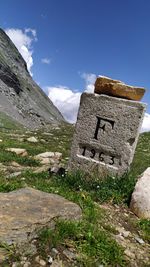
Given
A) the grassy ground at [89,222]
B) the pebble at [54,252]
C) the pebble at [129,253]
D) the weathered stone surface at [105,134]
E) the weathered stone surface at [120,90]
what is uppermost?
the weathered stone surface at [120,90]

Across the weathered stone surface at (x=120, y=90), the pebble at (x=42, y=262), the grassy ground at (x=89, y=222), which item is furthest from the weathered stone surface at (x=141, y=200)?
the pebble at (x=42, y=262)

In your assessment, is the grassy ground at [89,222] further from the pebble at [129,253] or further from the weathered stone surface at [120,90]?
the weathered stone surface at [120,90]

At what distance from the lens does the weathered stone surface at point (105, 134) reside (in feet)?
39.7

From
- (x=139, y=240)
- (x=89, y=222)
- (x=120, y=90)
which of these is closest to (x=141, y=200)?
(x=139, y=240)

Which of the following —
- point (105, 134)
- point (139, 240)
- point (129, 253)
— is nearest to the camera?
point (129, 253)

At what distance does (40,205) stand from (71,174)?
393 centimetres

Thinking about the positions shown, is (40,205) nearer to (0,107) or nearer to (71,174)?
(71,174)

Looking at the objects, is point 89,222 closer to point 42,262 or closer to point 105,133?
point 42,262

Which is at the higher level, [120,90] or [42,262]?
[120,90]

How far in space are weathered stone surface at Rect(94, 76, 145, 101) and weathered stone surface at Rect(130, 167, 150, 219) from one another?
2884 mm

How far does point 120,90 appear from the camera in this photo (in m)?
12.6

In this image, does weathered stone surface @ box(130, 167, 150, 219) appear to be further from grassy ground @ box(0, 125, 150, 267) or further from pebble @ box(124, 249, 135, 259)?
pebble @ box(124, 249, 135, 259)

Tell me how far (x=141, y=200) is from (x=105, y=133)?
2.63m

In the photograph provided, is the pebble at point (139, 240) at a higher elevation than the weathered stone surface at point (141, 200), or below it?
below
